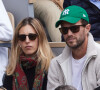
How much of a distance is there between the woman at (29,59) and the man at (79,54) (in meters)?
0.47

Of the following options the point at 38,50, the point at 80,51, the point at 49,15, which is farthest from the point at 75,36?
the point at 49,15

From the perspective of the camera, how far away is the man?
120 inches

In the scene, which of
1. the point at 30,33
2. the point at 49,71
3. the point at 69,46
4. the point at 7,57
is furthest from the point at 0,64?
the point at 69,46

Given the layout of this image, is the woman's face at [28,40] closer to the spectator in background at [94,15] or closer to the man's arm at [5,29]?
the man's arm at [5,29]

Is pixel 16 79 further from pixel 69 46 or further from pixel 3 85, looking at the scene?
pixel 69 46

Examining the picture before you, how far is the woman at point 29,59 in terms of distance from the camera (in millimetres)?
3693

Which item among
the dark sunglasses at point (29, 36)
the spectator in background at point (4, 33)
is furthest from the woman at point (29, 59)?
the spectator in background at point (4, 33)

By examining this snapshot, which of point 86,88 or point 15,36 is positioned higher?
point 15,36

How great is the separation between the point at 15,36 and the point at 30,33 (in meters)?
0.21

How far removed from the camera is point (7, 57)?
4086 mm

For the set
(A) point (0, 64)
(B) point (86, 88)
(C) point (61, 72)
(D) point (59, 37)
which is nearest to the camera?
(B) point (86, 88)

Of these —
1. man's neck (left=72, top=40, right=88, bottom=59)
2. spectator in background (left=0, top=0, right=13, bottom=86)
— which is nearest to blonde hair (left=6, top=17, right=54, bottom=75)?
spectator in background (left=0, top=0, right=13, bottom=86)

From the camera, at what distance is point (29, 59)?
3711 millimetres

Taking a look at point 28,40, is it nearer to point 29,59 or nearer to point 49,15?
point 29,59
